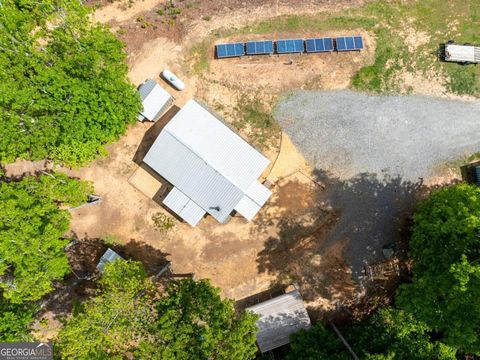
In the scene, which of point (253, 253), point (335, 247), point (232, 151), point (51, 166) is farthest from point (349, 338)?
point (51, 166)

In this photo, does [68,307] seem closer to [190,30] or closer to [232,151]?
[232,151]

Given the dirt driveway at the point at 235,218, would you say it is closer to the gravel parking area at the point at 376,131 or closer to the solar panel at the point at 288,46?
the solar panel at the point at 288,46

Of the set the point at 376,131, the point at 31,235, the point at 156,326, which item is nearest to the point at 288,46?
the point at 376,131

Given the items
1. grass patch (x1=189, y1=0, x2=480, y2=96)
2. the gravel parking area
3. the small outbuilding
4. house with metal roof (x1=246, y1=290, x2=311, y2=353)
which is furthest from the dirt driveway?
house with metal roof (x1=246, y1=290, x2=311, y2=353)

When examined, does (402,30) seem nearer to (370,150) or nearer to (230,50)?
(370,150)

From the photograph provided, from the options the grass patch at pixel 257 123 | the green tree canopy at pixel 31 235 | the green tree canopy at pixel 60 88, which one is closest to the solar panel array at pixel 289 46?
the grass patch at pixel 257 123

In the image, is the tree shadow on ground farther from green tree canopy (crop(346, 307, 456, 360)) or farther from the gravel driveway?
green tree canopy (crop(346, 307, 456, 360))
